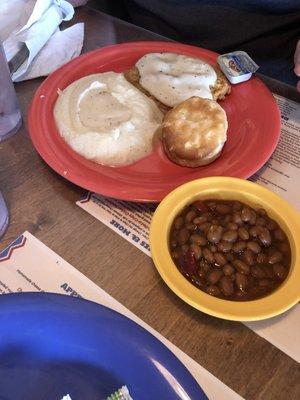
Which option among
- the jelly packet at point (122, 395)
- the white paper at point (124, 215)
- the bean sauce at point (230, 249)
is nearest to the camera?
the jelly packet at point (122, 395)

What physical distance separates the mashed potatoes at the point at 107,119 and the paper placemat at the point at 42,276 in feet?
0.81

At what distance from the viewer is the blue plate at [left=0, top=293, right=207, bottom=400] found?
593 mm

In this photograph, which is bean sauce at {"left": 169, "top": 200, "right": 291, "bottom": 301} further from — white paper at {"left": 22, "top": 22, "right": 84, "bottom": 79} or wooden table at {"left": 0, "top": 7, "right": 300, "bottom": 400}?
white paper at {"left": 22, "top": 22, "right": 84, "bottom": 79}

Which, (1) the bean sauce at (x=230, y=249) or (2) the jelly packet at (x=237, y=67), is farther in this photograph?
(2) the jelly packet at (x=237, y=67)

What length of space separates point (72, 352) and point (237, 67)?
0.83 meters

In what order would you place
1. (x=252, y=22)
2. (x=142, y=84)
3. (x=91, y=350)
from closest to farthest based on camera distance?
(x=91, y=350)
(x=142, y=84)
(x=252, y=22)

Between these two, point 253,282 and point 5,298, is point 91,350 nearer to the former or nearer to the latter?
point 5,298

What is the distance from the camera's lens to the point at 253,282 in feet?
2.36

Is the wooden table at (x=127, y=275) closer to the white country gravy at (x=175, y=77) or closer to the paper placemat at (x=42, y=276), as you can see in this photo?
the paper placemat at (x=42, y=276)

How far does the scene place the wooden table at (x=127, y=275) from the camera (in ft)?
2.20

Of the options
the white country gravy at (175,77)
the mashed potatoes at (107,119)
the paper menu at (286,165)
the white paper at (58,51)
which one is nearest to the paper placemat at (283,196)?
the paper menu at (286,165)

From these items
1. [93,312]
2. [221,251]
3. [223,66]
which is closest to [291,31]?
[223,66]

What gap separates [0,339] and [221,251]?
38 centimetres

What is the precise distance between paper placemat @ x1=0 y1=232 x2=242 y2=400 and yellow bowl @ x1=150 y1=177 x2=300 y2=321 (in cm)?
10
